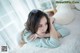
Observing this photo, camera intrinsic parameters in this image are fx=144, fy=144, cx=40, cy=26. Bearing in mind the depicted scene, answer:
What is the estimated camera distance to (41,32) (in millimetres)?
1391

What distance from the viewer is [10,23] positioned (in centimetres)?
180

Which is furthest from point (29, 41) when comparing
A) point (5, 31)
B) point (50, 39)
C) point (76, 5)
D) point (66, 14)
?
point (76, 5)

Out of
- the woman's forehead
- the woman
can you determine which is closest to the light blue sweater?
the woman

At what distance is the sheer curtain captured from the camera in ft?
5.52

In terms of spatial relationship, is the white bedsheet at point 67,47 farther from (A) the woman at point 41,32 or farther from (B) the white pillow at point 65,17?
(B) the white pillow at point 65,17

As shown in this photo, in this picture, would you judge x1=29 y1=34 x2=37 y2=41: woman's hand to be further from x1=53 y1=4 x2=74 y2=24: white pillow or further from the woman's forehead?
x1=53 y1=4 x2=74 y2=24: white pillow

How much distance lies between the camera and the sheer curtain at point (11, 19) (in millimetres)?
1683

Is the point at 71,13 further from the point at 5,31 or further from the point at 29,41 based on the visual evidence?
the point at 5,31

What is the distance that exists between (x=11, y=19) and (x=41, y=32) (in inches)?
22.5

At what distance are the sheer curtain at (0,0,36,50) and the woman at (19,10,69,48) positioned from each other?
0.22 m

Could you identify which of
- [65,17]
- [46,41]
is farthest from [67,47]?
[65,17]

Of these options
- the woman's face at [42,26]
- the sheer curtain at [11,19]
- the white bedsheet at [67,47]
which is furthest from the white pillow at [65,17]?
the sheer curtain at [11,19]

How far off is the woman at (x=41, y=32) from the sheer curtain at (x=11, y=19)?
0.22m

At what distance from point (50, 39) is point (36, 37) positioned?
17 cm
